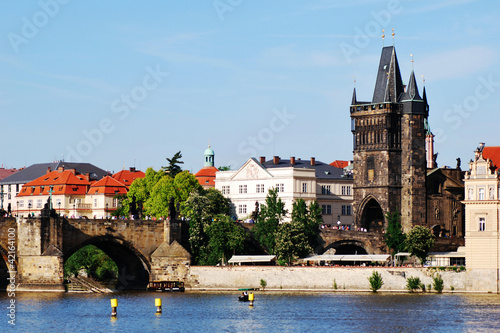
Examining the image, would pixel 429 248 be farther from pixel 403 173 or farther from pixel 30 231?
pixel 30 231

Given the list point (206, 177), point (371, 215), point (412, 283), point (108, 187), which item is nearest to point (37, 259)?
point (412, 283)

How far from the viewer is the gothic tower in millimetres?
144625

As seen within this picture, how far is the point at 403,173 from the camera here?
145 m

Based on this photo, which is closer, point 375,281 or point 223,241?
point 375,281

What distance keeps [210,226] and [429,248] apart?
22.9 m

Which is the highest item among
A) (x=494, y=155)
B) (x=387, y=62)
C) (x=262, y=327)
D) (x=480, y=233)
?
(x=387, y=62)

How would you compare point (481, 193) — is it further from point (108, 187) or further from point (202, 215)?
point (108, 187)

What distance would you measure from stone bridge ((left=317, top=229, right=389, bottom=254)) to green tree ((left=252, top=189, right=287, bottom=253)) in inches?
216

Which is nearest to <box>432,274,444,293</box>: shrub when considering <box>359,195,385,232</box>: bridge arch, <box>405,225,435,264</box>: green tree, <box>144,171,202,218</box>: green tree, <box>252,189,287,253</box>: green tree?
<box>405,225,435,264</box>: green tree

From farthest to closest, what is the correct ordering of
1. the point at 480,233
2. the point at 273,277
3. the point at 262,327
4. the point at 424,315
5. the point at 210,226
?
1. the point at 210,226
2. the point at 273,277
3. the point at 480,233
4. the point at 424,315
5. the point at 262,327

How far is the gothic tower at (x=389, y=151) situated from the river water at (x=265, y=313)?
89.8 feet

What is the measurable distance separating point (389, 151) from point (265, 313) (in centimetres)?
4822

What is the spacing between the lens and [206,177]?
7269 inches

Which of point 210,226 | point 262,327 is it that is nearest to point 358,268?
point 210,226
